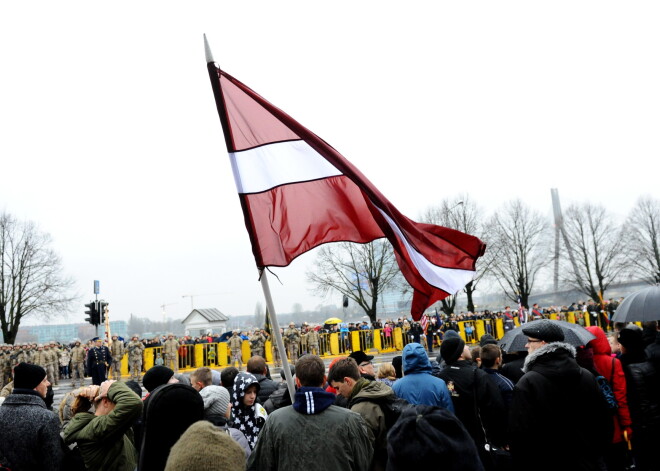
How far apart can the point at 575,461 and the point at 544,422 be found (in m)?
0.35

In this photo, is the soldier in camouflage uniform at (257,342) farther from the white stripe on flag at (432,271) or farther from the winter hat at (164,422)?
the winter hat at (164,422)

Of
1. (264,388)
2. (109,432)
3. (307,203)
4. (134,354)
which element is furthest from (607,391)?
(134,354)

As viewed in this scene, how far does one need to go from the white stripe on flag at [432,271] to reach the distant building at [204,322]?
47136mm

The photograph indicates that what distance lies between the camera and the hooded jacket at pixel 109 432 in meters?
4.06

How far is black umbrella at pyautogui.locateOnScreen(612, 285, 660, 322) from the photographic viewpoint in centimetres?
726

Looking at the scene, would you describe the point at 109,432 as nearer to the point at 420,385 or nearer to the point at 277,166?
the point at 420,385

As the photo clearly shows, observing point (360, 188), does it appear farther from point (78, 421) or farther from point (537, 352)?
point (78, 421)

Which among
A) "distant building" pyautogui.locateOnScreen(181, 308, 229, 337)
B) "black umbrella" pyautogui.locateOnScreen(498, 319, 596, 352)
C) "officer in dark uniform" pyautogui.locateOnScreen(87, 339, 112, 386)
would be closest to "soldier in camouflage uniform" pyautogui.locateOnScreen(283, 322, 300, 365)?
"officer in dark uniform" pyautogui.locateOnScreen(87, 339, 112, 386)

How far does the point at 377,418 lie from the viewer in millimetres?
4121

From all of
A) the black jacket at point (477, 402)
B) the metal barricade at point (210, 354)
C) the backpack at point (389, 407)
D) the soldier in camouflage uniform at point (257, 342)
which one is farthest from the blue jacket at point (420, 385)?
the metal barricade at point (210, 354)

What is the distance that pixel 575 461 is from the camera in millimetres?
3611

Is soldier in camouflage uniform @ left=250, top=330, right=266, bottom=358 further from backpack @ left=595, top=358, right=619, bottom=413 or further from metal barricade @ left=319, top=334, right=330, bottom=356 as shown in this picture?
backpack @ left=595, top=358, right=619, bottom=413

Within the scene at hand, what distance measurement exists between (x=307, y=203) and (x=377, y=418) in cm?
233

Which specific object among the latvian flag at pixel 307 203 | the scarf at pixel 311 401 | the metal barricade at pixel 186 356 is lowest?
the metal barricade at pixel 186 356
